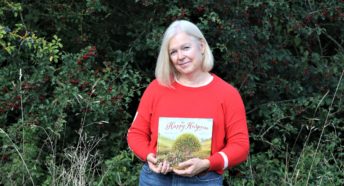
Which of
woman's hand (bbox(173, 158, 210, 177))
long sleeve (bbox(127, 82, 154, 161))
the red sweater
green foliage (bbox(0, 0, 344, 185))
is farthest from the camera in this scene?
green foliage (bbox(0, 0, 344, 185))

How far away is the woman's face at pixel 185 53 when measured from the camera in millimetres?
3082

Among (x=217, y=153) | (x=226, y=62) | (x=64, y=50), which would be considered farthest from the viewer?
(x=64, y=50)

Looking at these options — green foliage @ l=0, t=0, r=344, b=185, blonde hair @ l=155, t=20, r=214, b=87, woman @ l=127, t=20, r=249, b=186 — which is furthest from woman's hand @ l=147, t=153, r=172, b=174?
green foliage @ l=0, t=0, r=344, b=185

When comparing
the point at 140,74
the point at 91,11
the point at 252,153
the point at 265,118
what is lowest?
the point at 252,153

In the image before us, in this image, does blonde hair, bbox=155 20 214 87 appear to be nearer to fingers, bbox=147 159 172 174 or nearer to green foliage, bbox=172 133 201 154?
green foliage, bbox=172 133 201 154

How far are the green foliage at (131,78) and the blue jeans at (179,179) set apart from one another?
4.70 feet

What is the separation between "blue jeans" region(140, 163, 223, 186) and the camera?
302cm

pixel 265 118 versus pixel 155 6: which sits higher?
pixel 155 6

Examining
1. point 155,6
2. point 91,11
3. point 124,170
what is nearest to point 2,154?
point 124,170

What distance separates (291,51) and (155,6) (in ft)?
5.34

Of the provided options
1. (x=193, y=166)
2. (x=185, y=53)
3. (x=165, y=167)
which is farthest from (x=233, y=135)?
(x=185, y=53)

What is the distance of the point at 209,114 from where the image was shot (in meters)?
2.99

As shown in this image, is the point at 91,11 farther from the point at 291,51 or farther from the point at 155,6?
A: the point at 291,51

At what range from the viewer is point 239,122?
3.01 m
